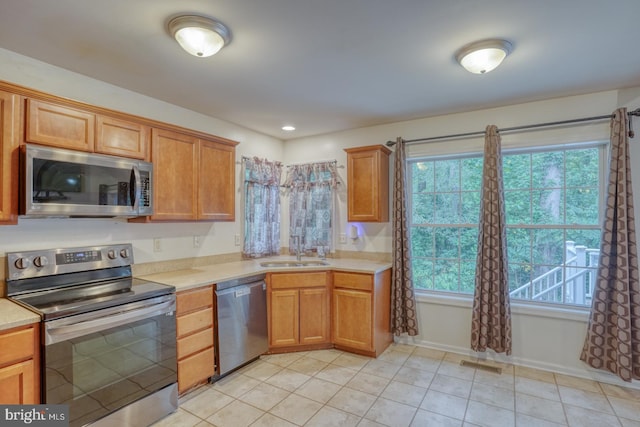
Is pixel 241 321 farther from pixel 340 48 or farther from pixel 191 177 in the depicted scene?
pixel 340 48

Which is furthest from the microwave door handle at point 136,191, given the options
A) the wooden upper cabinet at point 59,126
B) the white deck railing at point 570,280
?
the white deck railing at point 570,280

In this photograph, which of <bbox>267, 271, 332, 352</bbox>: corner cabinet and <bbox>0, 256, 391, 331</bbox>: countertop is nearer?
<bbox>0, 256, 391, 331</bbox>: countertop

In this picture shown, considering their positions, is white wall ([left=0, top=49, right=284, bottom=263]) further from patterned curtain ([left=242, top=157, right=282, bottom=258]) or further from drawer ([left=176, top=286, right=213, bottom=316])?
drawer ([left=176, top=286, right=213, bottom=316])

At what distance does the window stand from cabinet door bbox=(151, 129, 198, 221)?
230cm

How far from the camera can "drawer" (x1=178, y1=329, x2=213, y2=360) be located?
2453 millimetres

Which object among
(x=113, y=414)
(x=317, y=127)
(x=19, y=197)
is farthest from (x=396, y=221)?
(x=19, y=197)

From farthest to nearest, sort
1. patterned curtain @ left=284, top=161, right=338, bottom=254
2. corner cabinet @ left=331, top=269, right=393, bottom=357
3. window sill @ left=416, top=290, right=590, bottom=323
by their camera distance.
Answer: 1. patterned curtain @ left=284, top=161, right=338, bottom=254
2. corner cabinet @ left=331, top=269, right=393, bottom=357
3. window sill @ left=416, top=290, right=590, bottom=323

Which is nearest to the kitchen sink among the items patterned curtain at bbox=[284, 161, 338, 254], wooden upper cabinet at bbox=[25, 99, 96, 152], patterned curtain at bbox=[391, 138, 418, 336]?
patterned curtain at bbox=[284, 161, 338, 254]

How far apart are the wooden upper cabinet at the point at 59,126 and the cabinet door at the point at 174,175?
1.50 feet

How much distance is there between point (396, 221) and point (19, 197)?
303cm

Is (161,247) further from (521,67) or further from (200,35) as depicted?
(521,67)

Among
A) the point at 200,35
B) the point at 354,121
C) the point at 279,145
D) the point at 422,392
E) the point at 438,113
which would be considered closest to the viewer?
the point at 200,35

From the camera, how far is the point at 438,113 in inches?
133

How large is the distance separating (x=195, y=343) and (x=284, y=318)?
37.8 inches
